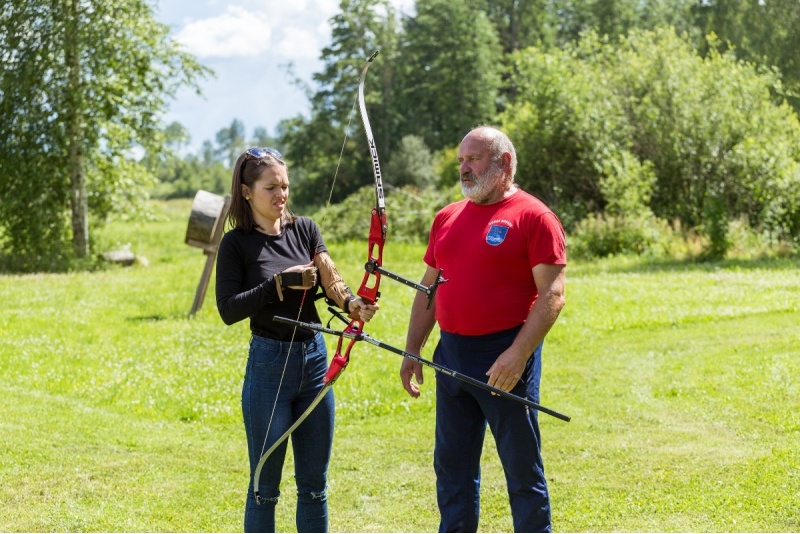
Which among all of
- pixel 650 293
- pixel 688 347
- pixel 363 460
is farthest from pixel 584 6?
pixel 363 460

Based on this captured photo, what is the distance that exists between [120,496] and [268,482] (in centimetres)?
260

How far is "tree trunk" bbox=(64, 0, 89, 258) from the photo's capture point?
81.6ft

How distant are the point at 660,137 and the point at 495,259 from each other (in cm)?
2316

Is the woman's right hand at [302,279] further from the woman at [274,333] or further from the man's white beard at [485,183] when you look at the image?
the man's white beard at [485,183]

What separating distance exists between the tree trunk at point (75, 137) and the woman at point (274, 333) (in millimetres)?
22175

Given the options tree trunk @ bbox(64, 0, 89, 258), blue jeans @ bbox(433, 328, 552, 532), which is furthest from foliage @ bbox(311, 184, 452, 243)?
blue jeans @ bbox(433, 328, 552, 532)

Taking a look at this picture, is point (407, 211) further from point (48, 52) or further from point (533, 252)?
point (533, 252)

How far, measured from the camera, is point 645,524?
18.8 ft

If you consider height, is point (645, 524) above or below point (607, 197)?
below

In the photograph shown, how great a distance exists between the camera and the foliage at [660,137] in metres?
24.1

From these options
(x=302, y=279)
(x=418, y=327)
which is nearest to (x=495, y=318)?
(x=418, y=327)

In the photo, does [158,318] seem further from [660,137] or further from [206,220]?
[660,137]

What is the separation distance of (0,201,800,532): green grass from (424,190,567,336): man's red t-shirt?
2.05m

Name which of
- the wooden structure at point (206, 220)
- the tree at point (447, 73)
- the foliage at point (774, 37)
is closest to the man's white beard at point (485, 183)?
the wooden structure at point (206, 220)
